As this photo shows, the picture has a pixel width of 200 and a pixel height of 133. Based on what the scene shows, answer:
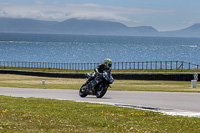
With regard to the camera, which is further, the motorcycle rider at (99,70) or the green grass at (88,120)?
the motorcycle rider at (99,70)

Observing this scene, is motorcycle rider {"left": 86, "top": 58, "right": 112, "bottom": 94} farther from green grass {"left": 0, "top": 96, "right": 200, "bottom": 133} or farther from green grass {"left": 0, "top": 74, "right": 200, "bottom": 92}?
green grass {"left": 0, "top": 74, "right": 200, "bottom": 92}

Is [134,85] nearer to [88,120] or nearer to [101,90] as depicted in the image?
[101,90]

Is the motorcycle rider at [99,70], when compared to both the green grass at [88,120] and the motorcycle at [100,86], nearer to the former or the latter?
the motorcycle at [100,86]

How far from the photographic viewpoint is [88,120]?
39.6 feet

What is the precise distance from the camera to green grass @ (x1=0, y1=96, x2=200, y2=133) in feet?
35.3

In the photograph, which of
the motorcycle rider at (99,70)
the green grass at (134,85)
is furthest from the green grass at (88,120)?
the green grass at (134,85)

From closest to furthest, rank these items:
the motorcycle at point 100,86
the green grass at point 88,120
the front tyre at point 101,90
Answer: the green grass at point 88,120, the motorcycle at point 100,86, the front tyre at point 101,90

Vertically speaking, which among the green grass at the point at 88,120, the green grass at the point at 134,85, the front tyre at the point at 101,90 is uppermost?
the green grass at the point at 88,120

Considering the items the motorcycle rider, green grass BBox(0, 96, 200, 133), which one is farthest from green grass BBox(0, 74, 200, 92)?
green grass BBox(0, 96, 200, 133)

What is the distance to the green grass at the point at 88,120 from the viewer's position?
1077 centimetres

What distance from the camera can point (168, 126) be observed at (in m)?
11.4

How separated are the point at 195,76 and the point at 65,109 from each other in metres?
24.7

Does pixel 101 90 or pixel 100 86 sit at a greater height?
pixel 100 86

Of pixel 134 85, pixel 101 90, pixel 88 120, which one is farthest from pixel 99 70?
pixel 134 85
